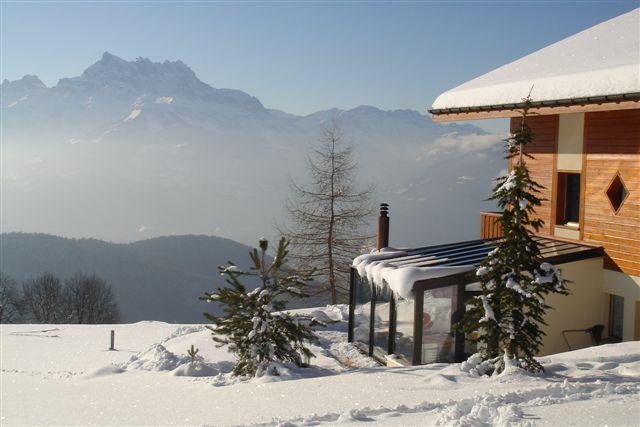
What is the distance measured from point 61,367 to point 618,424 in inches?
515

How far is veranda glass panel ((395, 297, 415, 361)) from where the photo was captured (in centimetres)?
1116

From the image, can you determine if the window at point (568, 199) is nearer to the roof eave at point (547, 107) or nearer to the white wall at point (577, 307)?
the white wall at point (577, 307)

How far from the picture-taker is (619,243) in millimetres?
12008

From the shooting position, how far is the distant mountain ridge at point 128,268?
285 feet

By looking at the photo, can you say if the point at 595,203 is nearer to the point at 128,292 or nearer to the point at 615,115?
the point at 615,115

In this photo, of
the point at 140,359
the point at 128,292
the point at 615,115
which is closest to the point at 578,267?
the point at 615,115

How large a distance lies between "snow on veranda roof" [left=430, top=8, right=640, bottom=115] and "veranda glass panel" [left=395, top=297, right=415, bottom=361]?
201 inches

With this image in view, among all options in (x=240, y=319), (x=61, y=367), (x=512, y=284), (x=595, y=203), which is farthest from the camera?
(x=61, y=367)

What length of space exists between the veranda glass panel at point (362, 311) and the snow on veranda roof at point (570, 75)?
4952 mm

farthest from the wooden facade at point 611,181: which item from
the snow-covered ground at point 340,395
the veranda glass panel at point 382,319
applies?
the veranda glass panel at point 382,319

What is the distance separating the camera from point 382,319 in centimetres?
1259

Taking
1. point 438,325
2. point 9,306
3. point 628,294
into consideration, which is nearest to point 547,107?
point 628,294

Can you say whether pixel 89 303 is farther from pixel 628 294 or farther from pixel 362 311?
pixel 628 294

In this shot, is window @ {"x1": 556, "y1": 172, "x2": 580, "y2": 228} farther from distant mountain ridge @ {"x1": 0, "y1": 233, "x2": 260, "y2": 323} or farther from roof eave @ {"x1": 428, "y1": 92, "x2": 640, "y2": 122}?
distant mountain ridge @ {"x1": 0, "y1": 233, "x2": 260, "y2": 323}
